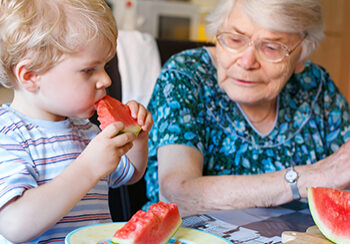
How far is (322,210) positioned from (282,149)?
0.80 meters

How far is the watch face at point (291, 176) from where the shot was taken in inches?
55.3

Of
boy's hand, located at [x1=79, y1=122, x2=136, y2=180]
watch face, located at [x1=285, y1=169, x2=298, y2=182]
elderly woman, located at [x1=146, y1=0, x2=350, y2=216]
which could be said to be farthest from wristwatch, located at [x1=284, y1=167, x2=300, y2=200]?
boy's hand, located at [x1=79, y1=122, x2=136, y2=180]

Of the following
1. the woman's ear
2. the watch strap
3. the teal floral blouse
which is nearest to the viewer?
the watch strap

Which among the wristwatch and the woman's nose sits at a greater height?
the woman's nose

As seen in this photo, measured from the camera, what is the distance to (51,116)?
3.66 feet

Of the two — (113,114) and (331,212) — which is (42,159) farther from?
(331,212)

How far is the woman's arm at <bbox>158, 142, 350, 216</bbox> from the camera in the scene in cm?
141

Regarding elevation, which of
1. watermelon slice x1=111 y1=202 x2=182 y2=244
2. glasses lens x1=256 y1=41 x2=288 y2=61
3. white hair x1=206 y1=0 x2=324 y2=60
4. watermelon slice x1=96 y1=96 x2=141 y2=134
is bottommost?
watermelon slice x1=111 y1=202 x2=182 y2=244

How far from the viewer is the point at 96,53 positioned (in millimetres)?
1024

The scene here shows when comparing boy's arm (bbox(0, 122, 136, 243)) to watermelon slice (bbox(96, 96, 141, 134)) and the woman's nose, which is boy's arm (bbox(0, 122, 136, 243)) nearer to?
watermelon slice (bbox(96, 96, 141, 134))

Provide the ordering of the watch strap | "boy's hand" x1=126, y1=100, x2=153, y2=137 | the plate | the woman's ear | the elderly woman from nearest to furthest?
the plate
"boy's hand" x1=126, y1=100, x2=153, y2=137
the watch strap
the elderly woman
the woman's ear

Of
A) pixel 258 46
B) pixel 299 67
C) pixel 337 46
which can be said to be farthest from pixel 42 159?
pixel 337 46

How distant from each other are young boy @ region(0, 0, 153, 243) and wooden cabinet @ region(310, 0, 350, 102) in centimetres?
543

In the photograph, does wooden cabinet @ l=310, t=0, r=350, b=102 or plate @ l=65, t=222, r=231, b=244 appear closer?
plate @ l=65, t=222, r=231, b=244
